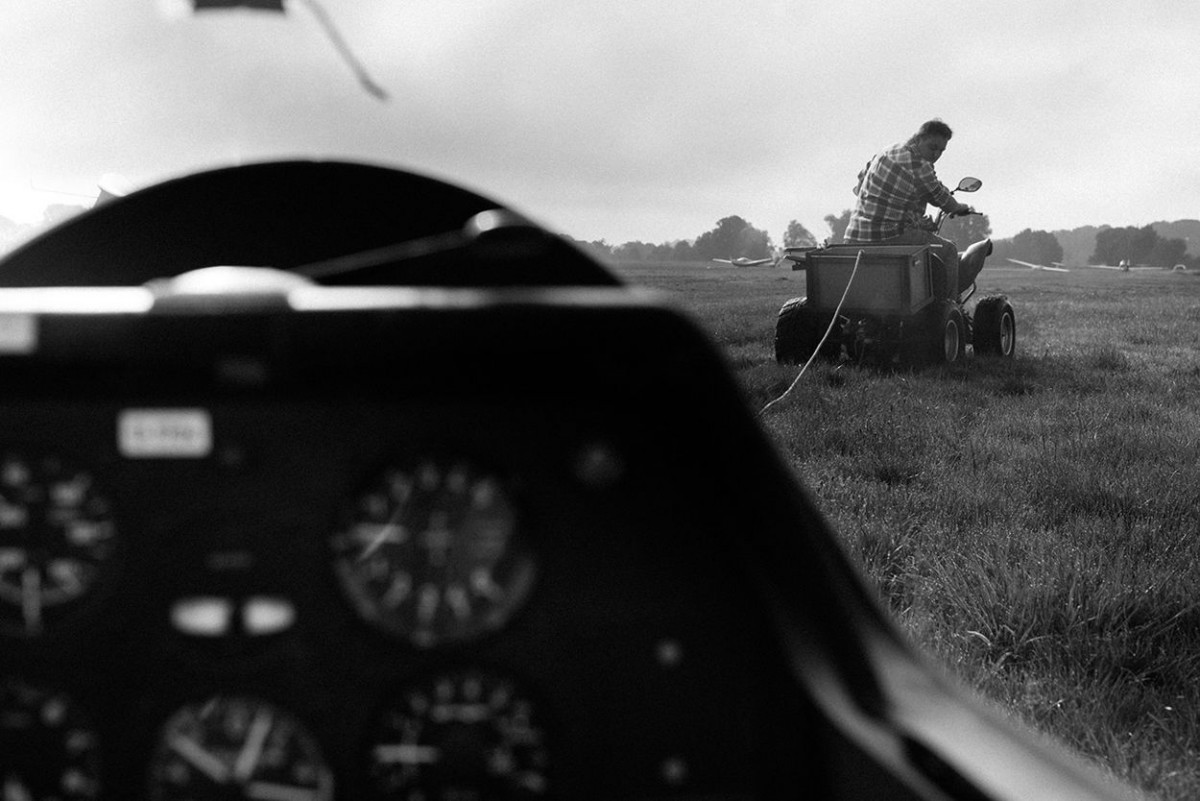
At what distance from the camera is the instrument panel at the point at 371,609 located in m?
1.59

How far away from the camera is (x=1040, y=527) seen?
405 centimetres

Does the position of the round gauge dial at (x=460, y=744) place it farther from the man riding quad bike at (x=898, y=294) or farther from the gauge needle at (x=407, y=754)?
the man riding quad bike at (x=898, y=294)

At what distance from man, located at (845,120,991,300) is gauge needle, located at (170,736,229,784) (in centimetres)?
964

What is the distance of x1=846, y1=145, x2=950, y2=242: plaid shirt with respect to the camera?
421 inches

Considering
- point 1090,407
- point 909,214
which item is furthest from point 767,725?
point 909,214

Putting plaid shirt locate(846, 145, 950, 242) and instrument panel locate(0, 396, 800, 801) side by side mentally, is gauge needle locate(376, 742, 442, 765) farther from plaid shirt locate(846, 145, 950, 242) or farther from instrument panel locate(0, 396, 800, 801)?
plaid shirt locate(846, 145, 950, 242)

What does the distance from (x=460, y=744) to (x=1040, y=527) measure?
3060mm

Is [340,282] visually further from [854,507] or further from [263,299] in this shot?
[854,507]

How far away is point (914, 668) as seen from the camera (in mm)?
1497

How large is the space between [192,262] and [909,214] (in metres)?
9.78

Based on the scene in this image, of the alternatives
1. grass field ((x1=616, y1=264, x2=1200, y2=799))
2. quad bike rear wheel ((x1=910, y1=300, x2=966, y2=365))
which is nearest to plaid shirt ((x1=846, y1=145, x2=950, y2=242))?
quad bike rear wheel ((x1=910, y1=300, x2=966, y2=365))

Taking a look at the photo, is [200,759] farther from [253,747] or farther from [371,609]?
[371,609]

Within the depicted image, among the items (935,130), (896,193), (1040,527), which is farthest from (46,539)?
(935,130)

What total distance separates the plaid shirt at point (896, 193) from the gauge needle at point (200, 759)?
1001 centimetres
